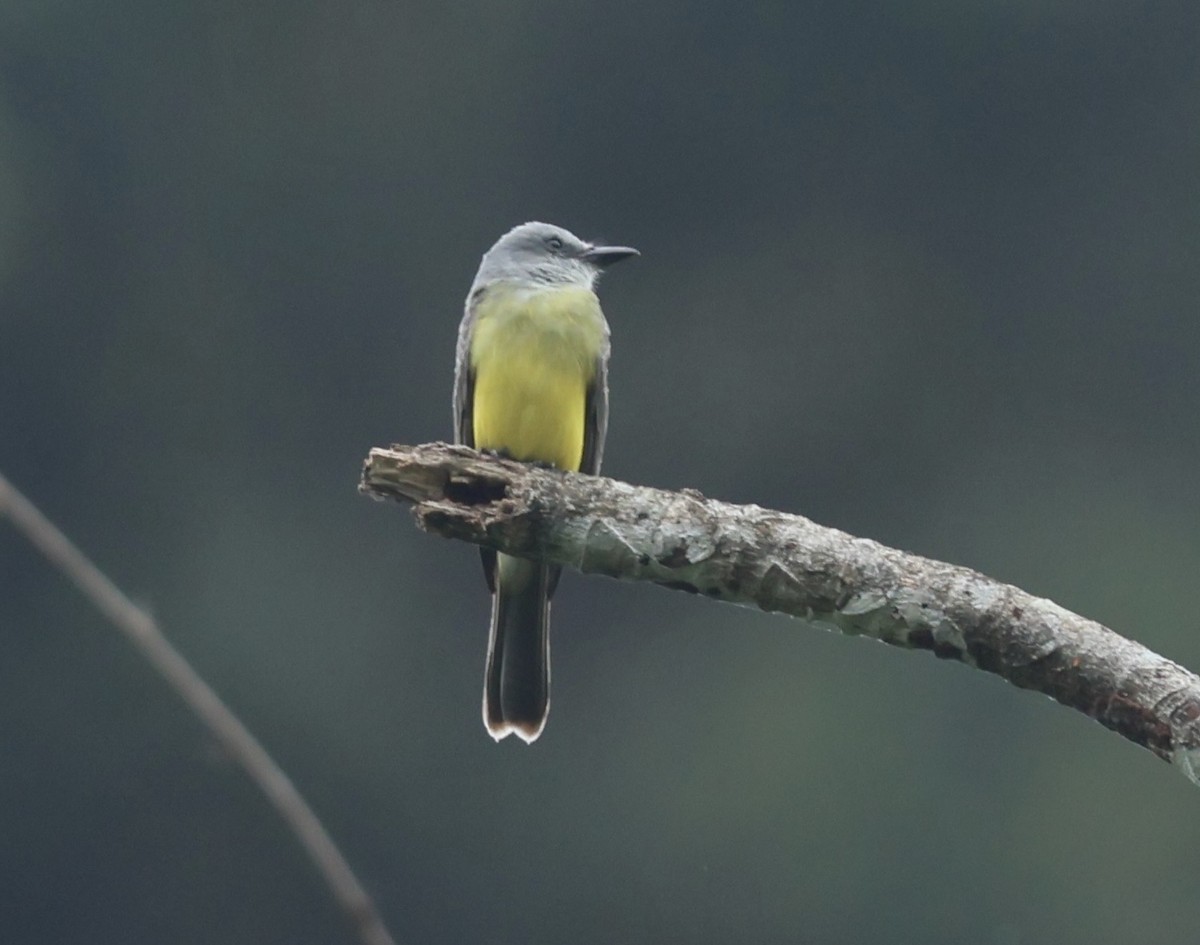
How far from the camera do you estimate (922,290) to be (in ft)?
85.9

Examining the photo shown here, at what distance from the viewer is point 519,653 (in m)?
6.48

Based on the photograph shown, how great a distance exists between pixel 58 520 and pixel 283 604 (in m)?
2.26

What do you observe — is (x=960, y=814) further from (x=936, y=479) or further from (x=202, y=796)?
(x=202, y=796)

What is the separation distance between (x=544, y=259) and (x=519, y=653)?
1.26m

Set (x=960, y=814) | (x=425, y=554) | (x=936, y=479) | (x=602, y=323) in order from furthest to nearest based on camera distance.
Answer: (x=936, y=479) < (x=425, y=554) < (x=960, y=814) < (x=602, y=323)

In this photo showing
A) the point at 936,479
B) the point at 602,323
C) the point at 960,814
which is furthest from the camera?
the point at 936,479

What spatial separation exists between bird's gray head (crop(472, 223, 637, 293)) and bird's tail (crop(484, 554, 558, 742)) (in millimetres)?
833

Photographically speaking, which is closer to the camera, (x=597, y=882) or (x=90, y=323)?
(x=597, y=882)

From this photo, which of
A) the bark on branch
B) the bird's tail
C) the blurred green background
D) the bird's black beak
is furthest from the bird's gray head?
the blurred green background

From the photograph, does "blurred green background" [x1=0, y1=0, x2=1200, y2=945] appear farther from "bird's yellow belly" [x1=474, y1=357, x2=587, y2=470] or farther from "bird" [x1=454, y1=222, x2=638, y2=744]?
"bird's yellow belly" [x1=474, y1=357, x2=587, y2=470]

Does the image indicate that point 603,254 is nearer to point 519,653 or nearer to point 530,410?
point 530,410

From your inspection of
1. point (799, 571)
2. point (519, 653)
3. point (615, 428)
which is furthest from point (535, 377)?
point (615, 428)

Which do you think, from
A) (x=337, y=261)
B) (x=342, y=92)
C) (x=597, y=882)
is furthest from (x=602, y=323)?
(x=342, y=92)

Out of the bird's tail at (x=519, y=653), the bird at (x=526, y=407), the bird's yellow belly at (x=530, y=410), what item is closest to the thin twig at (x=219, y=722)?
the bird at (x=526, y=407)
